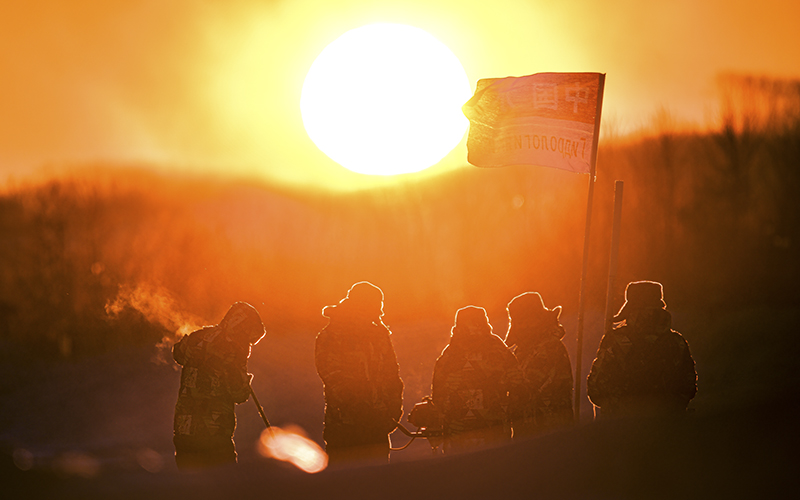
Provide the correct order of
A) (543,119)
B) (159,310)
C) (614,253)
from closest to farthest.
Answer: (614,253) < (543,119) < (159,310)

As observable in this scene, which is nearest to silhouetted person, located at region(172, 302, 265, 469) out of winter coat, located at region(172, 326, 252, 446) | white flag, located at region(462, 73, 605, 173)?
winter coat, located at region(172, 326, 252, 446)

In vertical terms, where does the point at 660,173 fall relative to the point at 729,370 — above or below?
above

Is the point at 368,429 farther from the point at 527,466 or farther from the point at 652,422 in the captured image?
the point at 652,422

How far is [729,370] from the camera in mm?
18469

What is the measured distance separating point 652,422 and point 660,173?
88.7 ft

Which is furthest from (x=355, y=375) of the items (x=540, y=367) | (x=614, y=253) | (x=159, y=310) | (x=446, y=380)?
(x=159, y=310)

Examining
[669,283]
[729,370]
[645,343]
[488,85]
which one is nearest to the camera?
[645,343]

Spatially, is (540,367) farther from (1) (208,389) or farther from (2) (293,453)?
(1) (208,389)

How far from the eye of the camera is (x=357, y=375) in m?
6.78

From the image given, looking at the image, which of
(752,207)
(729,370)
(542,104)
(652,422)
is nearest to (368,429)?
(652,422)

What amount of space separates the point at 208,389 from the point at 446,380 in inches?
85.3

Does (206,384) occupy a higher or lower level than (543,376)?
lower

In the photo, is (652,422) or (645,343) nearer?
(652,422)

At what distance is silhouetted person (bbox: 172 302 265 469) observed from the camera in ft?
21.5
